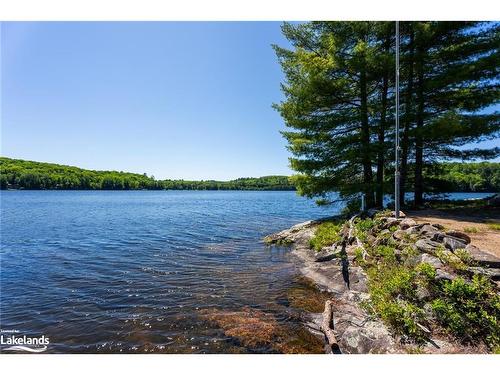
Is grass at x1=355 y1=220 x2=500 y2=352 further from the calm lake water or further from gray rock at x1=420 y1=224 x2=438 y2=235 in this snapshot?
the calm lake water

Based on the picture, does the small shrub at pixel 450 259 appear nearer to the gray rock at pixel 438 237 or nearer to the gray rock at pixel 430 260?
the gray rock at pixel 430 260

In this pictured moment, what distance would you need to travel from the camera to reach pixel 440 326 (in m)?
5.20

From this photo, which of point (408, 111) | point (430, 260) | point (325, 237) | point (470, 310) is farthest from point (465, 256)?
point (408, 111)

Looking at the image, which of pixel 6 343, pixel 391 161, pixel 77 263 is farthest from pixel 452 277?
pixel 77 263

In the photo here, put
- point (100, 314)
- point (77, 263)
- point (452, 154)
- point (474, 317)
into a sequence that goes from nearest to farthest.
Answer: point (474, 317) < point (100, 314) < point (77, 263) < point (452, 154)

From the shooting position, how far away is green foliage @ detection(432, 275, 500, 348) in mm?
4809

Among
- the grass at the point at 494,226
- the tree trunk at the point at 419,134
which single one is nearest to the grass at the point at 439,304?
the grass at the point at 494,226

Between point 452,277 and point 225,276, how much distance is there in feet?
24.6

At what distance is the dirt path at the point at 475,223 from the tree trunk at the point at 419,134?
3161 millimetres

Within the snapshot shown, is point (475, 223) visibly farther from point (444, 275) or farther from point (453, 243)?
point (444, 275)

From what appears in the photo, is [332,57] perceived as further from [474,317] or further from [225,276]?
[474,317]

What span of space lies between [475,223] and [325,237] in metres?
5.98

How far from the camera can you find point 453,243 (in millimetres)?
7086

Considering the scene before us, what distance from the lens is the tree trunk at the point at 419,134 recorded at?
15281 mm
